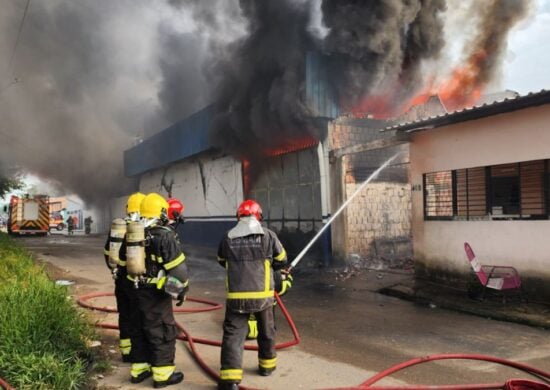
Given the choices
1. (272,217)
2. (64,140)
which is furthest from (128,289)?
(64,140)

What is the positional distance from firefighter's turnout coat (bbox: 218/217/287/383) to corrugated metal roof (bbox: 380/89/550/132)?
4276 millimetres

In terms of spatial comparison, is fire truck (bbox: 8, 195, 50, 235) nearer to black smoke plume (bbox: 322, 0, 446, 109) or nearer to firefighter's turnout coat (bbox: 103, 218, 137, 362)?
black smoke plume (bbox: 322, 0, 446, 109)

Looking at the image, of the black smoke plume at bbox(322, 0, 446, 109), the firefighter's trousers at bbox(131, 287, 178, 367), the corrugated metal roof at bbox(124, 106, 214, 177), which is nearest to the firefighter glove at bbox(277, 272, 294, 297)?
the firefighter's trousers at bbox(131, 287, 178, 367)

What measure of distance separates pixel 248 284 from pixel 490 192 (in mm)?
4954

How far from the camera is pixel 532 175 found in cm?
682

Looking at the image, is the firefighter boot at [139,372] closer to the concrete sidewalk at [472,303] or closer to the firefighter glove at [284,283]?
the firefighter glove at [284,283]

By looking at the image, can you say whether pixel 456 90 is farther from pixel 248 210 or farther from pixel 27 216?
pixel 27 216

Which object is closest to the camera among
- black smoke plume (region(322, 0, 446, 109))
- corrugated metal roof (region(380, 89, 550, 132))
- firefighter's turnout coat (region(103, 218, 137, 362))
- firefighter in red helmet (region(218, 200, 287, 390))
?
firefighter in red helmet (region(218, 200, 287, 390))

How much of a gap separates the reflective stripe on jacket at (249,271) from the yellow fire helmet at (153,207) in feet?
2.15

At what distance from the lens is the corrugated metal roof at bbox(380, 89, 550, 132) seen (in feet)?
19.6

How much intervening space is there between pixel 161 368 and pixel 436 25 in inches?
436

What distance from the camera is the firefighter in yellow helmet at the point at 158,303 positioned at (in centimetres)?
368

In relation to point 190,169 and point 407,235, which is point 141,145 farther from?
point 407,235

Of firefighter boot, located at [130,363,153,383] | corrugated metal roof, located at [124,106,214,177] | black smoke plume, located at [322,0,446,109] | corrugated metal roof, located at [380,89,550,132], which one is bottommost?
firefighter boot, located at [130,363,153,383]
